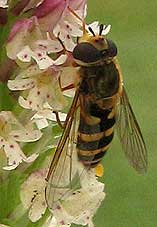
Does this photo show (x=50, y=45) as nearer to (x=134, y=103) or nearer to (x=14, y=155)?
(x=14, y=155)

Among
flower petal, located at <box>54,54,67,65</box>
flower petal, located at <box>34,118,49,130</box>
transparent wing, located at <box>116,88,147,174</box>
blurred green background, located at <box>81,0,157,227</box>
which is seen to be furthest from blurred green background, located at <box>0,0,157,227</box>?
flower petal, located at <box>54,54,67,65</box>

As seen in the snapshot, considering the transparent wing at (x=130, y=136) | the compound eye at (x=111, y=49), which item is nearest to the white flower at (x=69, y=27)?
the compound eye at (x=111, y=49)

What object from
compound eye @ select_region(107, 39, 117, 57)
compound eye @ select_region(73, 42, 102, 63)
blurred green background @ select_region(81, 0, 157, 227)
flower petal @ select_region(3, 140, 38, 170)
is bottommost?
blurred green background @ select_region(81, 0, 157, 227)

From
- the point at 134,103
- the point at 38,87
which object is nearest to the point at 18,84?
the point at 38,87

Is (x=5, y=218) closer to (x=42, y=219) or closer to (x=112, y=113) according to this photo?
(x=42, y=219)

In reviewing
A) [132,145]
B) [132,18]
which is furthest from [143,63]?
[132,145]

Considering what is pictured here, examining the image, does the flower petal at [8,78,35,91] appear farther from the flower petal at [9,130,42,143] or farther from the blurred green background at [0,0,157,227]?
the blurred green background at [0,0,157,227]
